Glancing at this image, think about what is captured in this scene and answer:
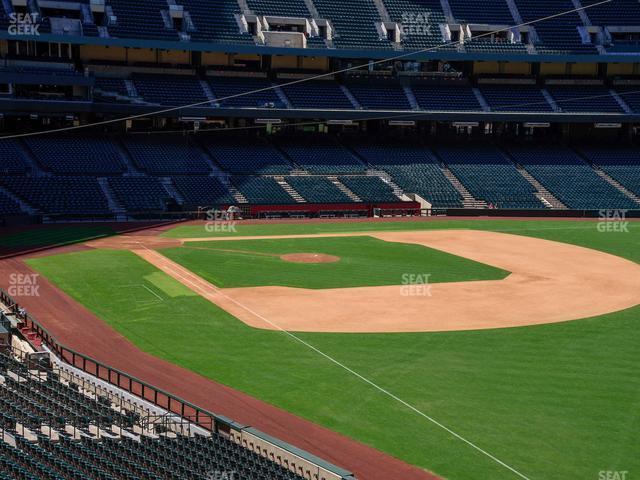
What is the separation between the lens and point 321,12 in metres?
79.4

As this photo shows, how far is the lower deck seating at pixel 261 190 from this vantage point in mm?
65375

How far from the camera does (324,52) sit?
2953 inches

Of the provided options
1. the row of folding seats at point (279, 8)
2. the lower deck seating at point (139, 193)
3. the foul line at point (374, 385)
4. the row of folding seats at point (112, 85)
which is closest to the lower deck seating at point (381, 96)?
the row of folding seats at point (279, 8)

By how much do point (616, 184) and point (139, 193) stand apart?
4470 centimetres

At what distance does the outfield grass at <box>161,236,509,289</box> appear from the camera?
4025 cm

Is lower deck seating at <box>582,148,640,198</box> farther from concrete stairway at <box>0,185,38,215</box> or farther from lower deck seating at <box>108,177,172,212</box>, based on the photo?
concrete stairway at <box>0,185,38,215</box>

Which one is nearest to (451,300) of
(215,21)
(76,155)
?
(76,155)

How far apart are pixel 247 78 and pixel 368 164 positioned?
14.8 metres

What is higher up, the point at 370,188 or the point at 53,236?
the point at 370,188

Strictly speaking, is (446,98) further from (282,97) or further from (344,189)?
(344,189)

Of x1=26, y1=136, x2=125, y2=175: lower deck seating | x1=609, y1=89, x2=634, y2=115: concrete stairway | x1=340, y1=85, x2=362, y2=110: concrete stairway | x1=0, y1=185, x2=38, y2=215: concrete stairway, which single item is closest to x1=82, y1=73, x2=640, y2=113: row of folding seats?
x1=340, y1=85, x2=362, y2=110: concrete stairway

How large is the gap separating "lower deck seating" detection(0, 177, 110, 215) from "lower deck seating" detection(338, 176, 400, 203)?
21.5 meters

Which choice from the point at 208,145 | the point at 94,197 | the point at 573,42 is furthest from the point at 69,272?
the point at 573,42

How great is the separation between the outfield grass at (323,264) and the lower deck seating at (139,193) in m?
12.7
